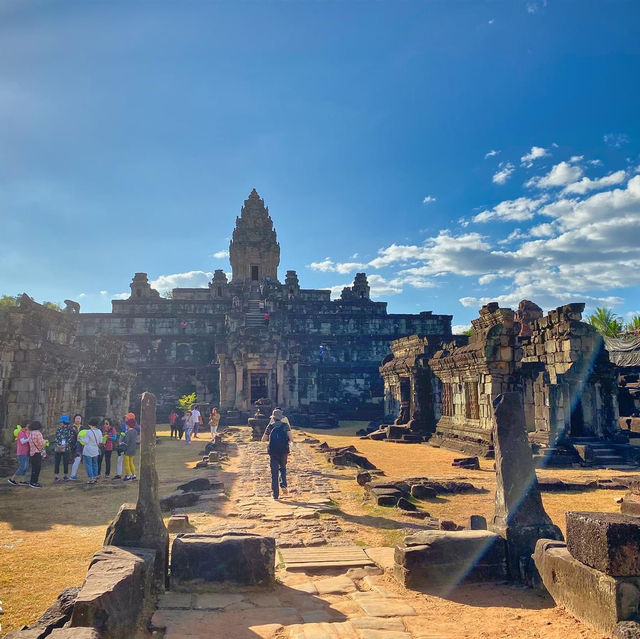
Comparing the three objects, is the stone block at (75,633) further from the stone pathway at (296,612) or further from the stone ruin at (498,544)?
the stone ruin at (498,544)

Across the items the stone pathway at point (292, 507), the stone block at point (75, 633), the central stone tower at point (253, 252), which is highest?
the central stone tower at point (253, 252)

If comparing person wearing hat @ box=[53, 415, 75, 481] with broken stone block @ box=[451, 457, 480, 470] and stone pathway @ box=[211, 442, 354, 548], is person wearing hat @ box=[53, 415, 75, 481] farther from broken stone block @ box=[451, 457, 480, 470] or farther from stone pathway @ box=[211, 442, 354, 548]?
broken stone block @ box=[451, 457, 480, 470]

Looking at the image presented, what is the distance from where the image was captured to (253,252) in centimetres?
4681

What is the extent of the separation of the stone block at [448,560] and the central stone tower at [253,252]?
4191cm

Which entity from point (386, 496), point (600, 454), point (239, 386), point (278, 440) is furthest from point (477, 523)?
point (239, 386)

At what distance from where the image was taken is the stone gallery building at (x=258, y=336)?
103ft

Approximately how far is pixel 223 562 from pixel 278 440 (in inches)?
180

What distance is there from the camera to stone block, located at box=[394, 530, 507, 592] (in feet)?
16.6

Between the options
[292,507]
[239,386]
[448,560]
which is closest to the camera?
[448,560]

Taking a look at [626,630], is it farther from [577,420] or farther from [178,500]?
[577,420]

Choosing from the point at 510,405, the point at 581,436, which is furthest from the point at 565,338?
the point at 510,405

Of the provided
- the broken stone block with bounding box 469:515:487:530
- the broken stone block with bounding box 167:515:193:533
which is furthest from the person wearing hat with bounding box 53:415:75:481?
the broken stone block with bounding box 469:515:487:530

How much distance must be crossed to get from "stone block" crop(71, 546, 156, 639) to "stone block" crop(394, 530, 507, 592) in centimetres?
240

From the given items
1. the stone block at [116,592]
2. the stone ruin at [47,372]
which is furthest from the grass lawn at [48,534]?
the stone ruin at [47,372]
